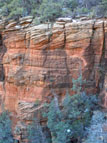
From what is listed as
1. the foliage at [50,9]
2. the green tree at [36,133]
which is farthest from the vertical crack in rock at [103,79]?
the green tree at [36,133]

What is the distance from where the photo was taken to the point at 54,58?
11430 millimetres

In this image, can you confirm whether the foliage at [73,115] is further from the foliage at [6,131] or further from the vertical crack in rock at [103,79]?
the foliage at [6,131]

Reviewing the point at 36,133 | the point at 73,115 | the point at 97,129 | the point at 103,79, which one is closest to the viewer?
the point at 97,129

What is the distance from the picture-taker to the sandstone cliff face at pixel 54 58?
11117 mm

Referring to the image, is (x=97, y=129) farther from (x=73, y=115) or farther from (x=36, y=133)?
(x=36, y=133)

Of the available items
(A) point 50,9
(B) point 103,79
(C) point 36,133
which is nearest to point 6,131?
(C) point 36,133

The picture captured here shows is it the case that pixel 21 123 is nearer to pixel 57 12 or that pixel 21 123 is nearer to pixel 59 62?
pixel 59 62

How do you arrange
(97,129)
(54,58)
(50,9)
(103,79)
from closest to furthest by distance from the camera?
(97,129), (54,58), (103,79), (50,9)

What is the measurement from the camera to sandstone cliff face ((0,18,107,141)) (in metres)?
11.1

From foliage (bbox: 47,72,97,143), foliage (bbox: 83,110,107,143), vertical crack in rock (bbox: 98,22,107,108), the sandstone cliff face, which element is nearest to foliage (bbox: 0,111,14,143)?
the sandstone cliff face

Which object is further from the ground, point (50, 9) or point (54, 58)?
point (50, 9)

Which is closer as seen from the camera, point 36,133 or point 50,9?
point 36,133

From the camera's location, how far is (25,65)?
467 inches

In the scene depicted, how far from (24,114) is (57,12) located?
20.3 feet
